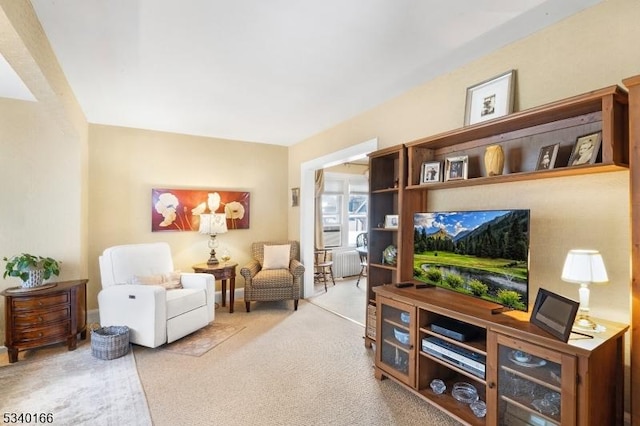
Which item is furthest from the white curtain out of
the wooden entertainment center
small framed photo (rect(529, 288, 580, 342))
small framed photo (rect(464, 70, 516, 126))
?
small framed photo (rect(529, 288, 580, 342))

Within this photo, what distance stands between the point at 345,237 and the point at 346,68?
4224 millimetres

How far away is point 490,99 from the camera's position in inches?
90.0

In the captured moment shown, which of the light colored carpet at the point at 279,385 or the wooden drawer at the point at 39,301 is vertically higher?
the wooden drawer at the point at 39,301

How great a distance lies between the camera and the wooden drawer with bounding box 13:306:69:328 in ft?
9.22

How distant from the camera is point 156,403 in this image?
7.16ft

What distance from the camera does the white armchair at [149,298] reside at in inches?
116

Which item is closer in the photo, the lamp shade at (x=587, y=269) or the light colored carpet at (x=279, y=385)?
the lamp shade at (x=587, y=269)

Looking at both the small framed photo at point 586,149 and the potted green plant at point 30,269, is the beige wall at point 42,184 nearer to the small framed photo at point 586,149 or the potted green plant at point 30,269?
the potted green plant at point 30,269

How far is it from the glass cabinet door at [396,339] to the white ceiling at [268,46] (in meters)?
1.88

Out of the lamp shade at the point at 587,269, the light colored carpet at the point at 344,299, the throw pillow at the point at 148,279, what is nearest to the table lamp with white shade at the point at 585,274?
the lamp shade at the point at 587,269

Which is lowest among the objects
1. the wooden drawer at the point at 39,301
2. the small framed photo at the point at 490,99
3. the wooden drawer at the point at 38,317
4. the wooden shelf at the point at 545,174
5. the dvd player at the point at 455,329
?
the wooden drawer at the point at 38,317

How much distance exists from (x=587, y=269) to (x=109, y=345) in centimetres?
359

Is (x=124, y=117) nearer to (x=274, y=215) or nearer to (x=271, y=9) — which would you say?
(x=274, y=215)

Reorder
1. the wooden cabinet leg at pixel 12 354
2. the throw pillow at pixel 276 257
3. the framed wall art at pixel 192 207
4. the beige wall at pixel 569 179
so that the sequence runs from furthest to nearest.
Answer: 1. the throw pillow at pixel 276 257
2. the framed wall art at pixel 192 207
3. the wooden cabinet leg at pixel 12 354
4. the beige wall at pixel 569 179
